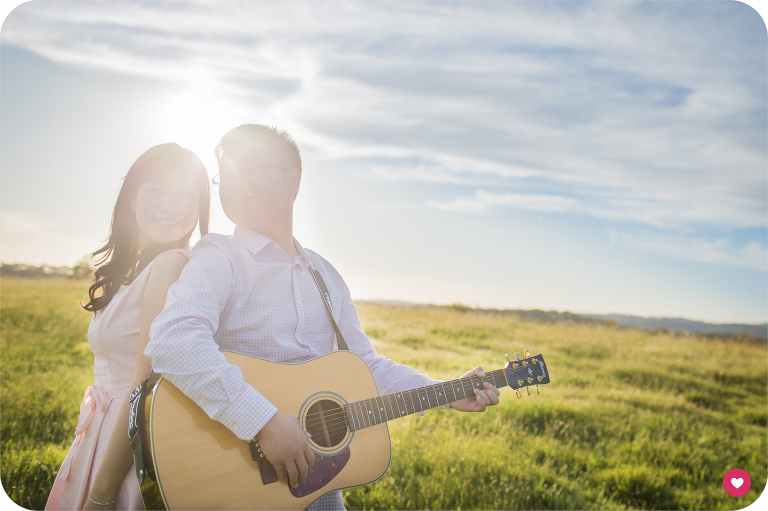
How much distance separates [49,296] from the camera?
41.7 feet

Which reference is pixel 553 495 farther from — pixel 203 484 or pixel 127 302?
pixel 127 302

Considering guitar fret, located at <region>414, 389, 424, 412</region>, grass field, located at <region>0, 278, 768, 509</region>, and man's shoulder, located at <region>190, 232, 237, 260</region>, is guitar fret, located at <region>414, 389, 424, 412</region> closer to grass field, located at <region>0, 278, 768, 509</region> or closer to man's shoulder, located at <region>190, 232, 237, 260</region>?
man's shoulder, located at <region>190, 232, 237, 260</region>

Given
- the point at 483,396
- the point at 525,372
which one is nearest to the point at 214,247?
the point at 483,396

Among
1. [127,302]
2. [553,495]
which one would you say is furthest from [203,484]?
[553,495]

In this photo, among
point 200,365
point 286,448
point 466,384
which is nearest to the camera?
point 200,365

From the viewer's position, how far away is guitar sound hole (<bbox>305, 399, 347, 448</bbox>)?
8.09 ft

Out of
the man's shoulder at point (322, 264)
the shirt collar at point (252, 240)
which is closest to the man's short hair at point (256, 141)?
the shirt collar at point (252, 240)

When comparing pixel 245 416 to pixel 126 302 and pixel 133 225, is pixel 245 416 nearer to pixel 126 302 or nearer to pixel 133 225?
pixel 126 302

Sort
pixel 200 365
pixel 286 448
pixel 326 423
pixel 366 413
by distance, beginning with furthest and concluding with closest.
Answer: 1. pixel 366 413
2. pixel 326 423
3. pixel 286 448
4. pixel 200 365

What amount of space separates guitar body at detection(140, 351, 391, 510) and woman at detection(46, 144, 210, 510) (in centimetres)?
33

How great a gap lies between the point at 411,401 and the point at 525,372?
2.79ft

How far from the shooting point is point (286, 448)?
2217mm

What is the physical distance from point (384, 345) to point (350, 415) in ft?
25.7

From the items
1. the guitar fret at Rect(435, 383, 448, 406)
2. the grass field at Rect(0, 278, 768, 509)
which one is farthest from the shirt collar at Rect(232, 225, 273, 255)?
the grass field at Rect(0, 278, 768, 509)
